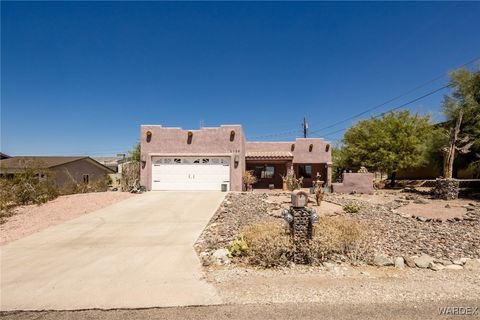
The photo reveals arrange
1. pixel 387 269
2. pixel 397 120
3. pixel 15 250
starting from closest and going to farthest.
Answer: pixel 387 269
pixel 15 250
pixel 397 120

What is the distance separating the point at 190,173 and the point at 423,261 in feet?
49.3

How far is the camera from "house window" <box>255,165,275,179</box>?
23.2 m

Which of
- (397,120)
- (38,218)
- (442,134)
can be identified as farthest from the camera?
(397,120)

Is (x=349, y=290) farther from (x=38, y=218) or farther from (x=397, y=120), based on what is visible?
(x=397, y=120)

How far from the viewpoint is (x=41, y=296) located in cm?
475

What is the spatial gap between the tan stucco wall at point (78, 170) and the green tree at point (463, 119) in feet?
89.0

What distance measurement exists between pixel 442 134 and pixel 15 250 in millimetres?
22565

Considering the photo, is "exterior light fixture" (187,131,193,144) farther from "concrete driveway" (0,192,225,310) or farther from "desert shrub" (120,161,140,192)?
"concrete driveway" (0,192,225,310)

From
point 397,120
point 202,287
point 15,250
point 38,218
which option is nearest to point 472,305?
point 202,287

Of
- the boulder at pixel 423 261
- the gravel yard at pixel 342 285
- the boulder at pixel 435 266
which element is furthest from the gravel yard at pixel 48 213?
the boulder at pixel 435 266

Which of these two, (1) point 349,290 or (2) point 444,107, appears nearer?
(1) point 349,290

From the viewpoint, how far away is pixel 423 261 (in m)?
5.88

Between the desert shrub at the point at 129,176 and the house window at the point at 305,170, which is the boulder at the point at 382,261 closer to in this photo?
the desert shrub at the point at 129,176

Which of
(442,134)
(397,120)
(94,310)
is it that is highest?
(397,120)
